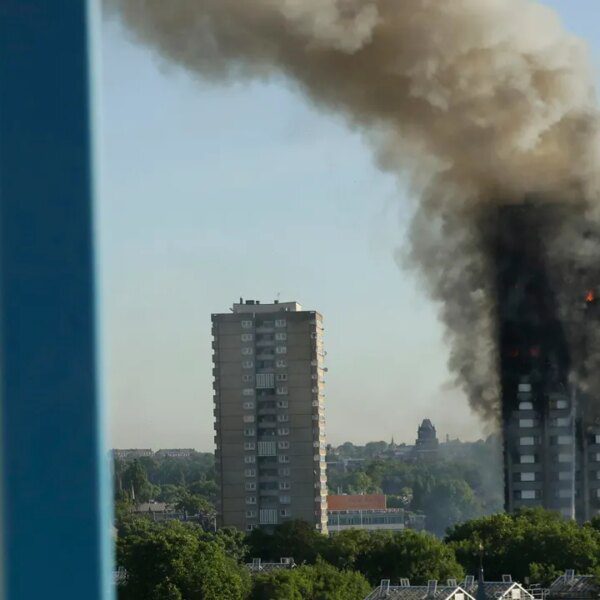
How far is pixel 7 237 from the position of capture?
1.15 metres

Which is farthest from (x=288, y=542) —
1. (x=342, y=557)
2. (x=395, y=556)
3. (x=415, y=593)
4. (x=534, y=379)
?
(x=415, y=593)

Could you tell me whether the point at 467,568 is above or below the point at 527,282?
below

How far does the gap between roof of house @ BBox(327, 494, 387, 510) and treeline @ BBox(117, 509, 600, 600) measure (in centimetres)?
2509

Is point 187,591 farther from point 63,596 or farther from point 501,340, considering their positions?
point 63,596

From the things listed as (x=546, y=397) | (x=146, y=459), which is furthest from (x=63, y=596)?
(x=146, y=459)

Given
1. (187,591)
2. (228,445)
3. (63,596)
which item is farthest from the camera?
(228,445)

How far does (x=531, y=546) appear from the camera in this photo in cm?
2752

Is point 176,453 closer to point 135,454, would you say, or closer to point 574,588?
point 135,454

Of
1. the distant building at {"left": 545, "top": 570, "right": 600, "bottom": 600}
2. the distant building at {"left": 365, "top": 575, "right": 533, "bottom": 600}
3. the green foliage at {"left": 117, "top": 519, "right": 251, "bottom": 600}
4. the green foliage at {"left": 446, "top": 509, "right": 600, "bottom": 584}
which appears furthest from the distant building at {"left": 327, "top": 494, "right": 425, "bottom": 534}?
the distant building at {"left": 365, "top": 575, "right": 533, "bottom": 600}

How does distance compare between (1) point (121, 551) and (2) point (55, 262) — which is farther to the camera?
(1) point (121, 551)

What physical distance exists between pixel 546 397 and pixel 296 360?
1099cm

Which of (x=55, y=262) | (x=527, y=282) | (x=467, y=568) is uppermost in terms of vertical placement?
(x=527, y=282)

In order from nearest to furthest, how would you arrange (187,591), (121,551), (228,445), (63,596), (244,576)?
(63,596) → (187,591) → (244,576) → (121,551) → (228,445)

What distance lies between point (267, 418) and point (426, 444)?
26.8 meters
